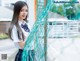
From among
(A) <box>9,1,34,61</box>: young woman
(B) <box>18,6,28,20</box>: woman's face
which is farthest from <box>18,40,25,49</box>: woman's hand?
(B) <box>18,6,28,20</box>: woman's face

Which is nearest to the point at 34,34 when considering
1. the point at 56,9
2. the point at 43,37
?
the point at 43,37

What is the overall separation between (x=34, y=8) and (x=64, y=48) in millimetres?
255

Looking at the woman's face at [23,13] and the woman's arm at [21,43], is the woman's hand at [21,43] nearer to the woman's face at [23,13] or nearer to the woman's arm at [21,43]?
the woman's arm at [21,43]

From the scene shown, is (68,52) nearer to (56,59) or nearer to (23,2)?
(56,59)

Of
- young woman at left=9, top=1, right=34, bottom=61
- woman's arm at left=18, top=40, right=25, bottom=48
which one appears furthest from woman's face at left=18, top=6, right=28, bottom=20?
woman's arm at left=18, top=40, right=25, bottom=48

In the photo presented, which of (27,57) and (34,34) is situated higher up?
(34,34)

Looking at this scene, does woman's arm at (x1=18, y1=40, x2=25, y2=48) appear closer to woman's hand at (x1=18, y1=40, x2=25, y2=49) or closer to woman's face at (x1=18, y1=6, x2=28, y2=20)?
woman's hand at (x1=18, y1=40, x2=25, y2=49)

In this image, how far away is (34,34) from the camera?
42.6 inches

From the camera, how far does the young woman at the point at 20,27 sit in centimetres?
112

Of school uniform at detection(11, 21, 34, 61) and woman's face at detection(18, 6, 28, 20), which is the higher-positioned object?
woman's face at detection(18, 6, 28, 20)

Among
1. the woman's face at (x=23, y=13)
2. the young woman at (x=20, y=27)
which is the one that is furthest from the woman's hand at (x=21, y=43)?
the woman's face at (x=23, y=13)

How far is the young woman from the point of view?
3.68 ft

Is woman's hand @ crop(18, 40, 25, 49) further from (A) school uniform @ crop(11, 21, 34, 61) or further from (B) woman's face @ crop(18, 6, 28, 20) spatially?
(B) woman's face @ crop(18, 6, 28, 20)

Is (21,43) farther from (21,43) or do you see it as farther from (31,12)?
(31,12)
